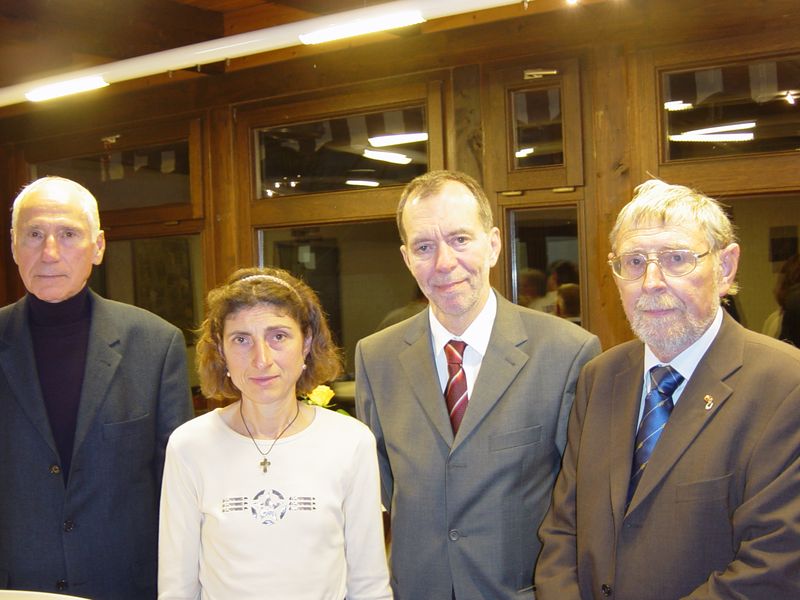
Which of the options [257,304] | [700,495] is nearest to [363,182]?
[257,304]

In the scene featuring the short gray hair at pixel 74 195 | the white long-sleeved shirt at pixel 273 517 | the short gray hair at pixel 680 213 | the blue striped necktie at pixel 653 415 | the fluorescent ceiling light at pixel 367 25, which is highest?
the fluorescent ceiling light at pixel 367 25

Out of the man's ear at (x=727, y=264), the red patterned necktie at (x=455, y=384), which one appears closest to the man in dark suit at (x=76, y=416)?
the red patterned necktie at (x=455, y=384)

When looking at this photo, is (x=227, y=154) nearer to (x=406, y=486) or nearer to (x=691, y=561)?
Result: (x=406, y=486)

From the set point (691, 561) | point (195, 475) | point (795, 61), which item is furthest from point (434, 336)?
point (795, 61)

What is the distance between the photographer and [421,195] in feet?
7.75

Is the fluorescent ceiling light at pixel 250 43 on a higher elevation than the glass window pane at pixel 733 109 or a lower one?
higher

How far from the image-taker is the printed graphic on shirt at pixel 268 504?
198 cm

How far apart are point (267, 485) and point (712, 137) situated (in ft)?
9.07

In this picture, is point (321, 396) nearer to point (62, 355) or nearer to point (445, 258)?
point (62, 355)

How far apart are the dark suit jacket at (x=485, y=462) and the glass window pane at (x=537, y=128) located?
1.95m

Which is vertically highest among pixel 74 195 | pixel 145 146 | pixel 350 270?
pixel 145 146

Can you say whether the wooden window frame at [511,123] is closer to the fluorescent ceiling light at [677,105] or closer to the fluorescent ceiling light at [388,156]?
the fluorescent ceiling light at [677,105]

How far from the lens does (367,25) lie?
3.53m

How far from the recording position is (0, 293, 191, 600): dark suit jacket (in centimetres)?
238
